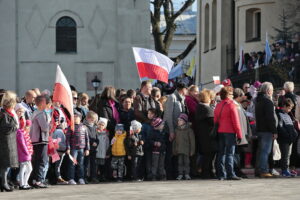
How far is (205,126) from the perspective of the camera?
18328 millimetres

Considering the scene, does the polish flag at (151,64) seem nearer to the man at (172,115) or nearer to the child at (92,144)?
the man at (172,115)

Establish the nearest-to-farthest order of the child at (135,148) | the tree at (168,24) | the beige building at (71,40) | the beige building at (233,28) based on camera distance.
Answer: the child at (135,148), the beige building at (71,40), the beige building at (233,28), the tree at (168,24)

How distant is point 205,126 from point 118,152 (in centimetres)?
184

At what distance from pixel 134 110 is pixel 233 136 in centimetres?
231

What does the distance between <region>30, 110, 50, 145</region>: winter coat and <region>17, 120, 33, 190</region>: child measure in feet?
0.90

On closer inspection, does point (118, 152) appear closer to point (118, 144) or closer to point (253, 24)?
point (118, 144)

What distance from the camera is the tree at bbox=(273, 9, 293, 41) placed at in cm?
3928

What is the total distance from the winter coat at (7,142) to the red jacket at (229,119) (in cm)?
413

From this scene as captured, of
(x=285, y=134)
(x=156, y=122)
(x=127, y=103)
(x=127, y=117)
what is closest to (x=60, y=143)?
(x=127, y=117)

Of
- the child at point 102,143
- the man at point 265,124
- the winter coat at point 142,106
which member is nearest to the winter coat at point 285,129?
the man at point 265,124

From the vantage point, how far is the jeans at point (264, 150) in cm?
1834

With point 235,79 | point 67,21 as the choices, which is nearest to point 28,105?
point 235,79

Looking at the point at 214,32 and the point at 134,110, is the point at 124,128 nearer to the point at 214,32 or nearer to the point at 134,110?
the point at 134,110

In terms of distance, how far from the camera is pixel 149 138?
18.4m
